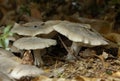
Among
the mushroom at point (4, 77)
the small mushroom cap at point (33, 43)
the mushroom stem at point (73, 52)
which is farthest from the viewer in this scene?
the mushroom stem at point (73, 52)

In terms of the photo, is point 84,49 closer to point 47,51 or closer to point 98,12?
point 47,51

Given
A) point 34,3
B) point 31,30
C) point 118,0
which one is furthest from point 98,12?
point 31,30

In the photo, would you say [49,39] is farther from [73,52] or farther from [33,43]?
[73,52]

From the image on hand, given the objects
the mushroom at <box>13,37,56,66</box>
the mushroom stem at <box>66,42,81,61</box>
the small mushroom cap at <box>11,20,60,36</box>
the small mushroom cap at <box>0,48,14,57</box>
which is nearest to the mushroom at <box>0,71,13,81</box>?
the mushroom at <box>13,37,56,66</box>

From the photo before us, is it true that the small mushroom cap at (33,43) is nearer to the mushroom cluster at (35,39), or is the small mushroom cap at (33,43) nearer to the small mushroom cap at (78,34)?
the mushroom cluster at (35,39)

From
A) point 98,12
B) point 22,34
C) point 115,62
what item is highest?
point 22,34

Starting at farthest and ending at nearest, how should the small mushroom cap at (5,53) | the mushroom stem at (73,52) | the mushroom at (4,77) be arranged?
1. the mushroom stem at (73,52)
2. the small mushroom cap at (5,53)
3. the mushroom at (4,77)

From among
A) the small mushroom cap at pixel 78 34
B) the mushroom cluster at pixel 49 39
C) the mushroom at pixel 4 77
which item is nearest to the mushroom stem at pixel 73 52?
the mushroom cluster at pixel 49 39

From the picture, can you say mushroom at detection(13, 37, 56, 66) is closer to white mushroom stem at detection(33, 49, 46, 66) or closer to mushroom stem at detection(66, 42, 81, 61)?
white mushroom stem at detection(33, 49, 46, 66)
